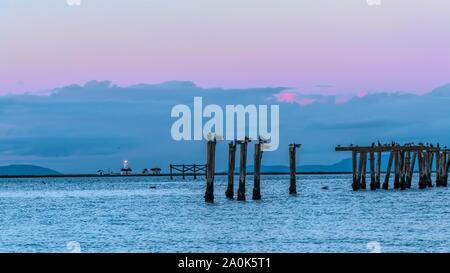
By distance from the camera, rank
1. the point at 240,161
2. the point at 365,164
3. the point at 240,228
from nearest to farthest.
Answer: the point at 240,228 < the point at 240,161 < the point at 365,164

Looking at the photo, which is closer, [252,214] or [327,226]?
[327,226]

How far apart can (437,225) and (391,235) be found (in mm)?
4945

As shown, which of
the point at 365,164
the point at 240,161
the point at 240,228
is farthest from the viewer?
the point at 365,164

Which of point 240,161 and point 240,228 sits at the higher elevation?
point 240,161

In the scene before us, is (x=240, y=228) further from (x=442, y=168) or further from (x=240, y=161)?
(x=442, y=168)

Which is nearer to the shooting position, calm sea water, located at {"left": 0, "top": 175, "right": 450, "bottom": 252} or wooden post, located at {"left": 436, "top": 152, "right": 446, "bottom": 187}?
calm sea water, located at {"left": 0, "top": 175, "right": 450, "bottom": 252}

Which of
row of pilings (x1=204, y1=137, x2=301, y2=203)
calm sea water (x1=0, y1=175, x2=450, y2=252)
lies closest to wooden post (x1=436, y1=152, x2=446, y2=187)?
calm sea water (x1=0, y1=175, x2=450, y2=252)

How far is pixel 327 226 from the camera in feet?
127

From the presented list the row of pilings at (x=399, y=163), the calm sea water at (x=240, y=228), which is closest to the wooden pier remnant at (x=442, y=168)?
the row of pilings at (x=399, y=163)

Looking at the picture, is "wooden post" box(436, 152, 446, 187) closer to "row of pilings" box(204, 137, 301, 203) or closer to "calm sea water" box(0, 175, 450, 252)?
"calm sea water" box(0, 175, 450, 252)

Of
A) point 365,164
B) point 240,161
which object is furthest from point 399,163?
point 240,161

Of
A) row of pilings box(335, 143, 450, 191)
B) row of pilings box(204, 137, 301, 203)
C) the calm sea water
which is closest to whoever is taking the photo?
the calm sea water
